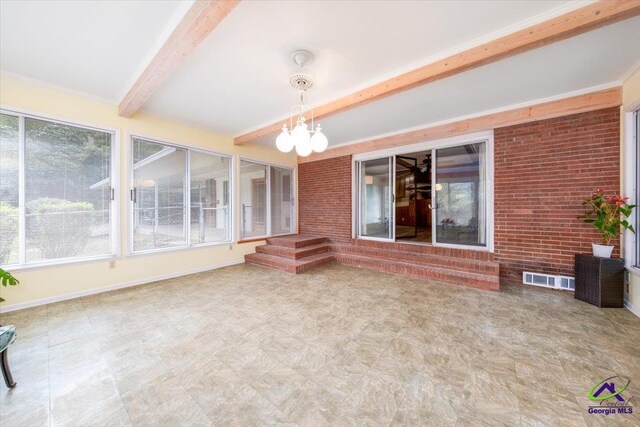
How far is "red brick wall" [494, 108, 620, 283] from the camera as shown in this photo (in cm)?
327

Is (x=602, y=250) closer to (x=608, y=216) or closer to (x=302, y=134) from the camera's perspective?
(x=608, y=216)

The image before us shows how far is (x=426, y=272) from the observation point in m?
4.12

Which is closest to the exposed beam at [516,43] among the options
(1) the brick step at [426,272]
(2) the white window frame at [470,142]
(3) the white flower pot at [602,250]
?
(2) the white window frame at [470,142]

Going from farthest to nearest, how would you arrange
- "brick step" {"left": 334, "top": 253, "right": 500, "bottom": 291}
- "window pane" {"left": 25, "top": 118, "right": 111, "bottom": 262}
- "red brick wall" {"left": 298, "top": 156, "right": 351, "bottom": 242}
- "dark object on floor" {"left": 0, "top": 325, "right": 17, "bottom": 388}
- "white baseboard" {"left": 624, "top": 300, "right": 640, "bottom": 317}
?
"red brick wall" {"left": 298, "top": 156, "right": 351, "bottom": 242} < "brick step" {"left": 334, "top": 253, "right": 500, "bottom": 291} < "window pane" {"left": 25, "top": 118, "right": 111, "bottom": 262} < "white baseboard" {"left": 624, "top": 300, "right": 640, "bottom": 317} < "dark object on floor" {"left": 0, "top": 325, "right": 17, "bottom": 388}

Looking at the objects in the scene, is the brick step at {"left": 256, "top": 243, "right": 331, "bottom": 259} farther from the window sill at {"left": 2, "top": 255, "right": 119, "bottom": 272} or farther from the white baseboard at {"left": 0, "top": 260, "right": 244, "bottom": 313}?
the window sill at {"left": 2, "top": 255, "right": 119, "bottom": 272}

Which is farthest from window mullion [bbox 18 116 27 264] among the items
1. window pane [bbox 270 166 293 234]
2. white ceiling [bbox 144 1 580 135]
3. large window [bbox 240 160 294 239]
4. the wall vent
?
the wall vent

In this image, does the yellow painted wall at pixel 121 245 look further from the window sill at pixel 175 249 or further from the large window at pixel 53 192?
the large window at pixel 53 192

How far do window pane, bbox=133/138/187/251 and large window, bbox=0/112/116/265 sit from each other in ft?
1.17

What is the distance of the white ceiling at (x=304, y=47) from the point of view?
75.6 inches

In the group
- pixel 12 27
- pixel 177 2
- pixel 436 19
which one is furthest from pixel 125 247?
pixel 436 19

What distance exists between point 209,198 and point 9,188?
2524mm

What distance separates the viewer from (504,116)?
383 cm

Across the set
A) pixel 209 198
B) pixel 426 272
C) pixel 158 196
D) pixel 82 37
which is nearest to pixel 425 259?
pixel 426 272

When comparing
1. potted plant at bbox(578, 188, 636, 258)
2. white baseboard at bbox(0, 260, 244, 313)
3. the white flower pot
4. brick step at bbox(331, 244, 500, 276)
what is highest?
potted plant at bbox(578, 188, 636, 258)
